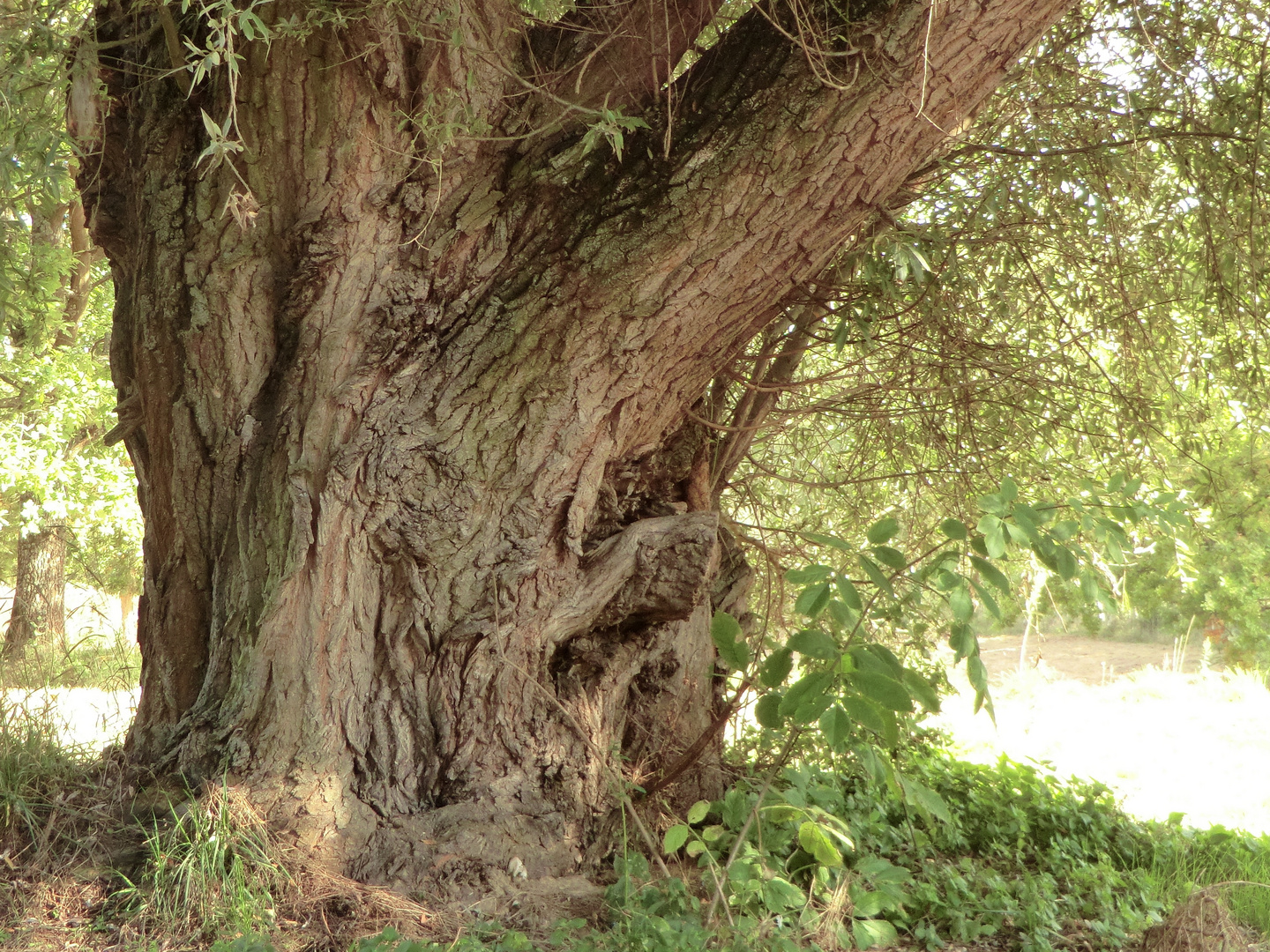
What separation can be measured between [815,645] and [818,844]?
25.6 inches

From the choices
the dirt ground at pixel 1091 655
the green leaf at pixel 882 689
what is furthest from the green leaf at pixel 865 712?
the dirt ground at pixel 1091 655

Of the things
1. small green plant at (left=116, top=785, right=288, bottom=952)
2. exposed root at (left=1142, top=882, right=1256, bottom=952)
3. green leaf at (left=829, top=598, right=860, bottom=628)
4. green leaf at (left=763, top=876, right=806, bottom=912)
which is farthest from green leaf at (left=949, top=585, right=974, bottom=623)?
small green plant at (left=116, top=785, right=288, bottom=952)

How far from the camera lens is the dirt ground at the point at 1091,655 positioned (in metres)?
19.5

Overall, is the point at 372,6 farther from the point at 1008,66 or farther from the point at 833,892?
the point at 833,892

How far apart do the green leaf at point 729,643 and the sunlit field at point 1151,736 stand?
316cm

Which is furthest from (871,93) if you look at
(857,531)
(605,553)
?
(857,531)

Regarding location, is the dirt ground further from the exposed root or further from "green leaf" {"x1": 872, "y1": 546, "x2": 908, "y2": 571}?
"green leaf" {"x1": 872, "y1": 546, "x2": 908, "y2": 571}

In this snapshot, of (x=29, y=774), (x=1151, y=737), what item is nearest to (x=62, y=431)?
(x=29, y=774)

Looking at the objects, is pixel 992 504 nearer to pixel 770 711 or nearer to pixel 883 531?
pixel 883 531

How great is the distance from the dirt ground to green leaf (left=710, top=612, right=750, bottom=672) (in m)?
17.1

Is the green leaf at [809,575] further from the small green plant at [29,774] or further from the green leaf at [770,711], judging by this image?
the small green plant at [29,774]

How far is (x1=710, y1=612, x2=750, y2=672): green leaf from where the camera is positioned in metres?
2.76

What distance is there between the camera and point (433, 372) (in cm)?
291

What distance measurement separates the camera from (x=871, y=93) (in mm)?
2496
